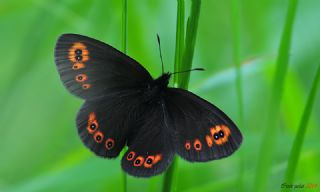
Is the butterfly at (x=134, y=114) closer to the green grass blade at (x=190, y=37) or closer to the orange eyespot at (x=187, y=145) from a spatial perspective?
the orange eyespot at (x=187, y=145)

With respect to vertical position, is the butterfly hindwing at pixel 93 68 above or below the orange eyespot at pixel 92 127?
above

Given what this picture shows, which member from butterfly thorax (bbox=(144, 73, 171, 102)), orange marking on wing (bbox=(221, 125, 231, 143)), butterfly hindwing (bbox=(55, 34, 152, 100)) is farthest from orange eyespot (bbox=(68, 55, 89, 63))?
orange marking on wing (bbox=(221, 125, 231, 143))

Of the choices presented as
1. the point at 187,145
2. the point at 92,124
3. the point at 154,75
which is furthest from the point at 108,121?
the point at 154,75

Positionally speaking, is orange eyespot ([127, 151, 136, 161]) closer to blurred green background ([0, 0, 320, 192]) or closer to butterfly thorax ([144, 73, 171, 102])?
blurred green background ([0, 0, 320, 192])

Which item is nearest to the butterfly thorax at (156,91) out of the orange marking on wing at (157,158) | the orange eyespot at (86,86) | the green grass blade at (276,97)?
the orange eyespot at (86,86)

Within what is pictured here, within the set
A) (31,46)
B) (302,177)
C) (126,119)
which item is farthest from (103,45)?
(302,177)

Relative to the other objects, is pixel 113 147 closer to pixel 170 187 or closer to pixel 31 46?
pixel 170 187

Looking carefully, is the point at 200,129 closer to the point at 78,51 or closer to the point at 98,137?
the point at 98,137
